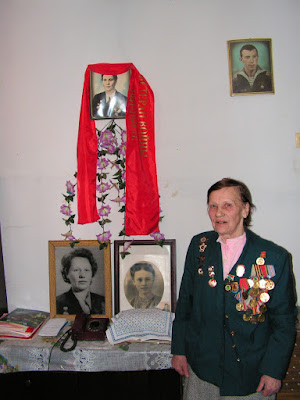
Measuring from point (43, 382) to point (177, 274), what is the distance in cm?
100

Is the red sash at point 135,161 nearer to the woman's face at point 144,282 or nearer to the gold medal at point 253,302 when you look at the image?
the woman's face at point 144,282

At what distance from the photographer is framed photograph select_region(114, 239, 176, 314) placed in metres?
2.11

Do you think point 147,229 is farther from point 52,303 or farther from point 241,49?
point 241,49

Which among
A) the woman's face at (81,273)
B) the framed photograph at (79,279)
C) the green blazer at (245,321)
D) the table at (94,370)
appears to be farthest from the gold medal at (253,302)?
the woman's face at (81,273)

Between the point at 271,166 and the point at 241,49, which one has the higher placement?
the point at 241,49

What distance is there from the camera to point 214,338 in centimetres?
133

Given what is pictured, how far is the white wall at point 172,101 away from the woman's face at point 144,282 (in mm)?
207

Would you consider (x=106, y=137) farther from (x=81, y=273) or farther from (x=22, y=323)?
(x=22, y=323)

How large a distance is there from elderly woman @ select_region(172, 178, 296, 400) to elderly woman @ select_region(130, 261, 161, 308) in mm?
647

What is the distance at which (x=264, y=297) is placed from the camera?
4.37 ft

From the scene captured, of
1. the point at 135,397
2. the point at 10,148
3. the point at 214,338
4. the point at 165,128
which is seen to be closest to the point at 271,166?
the point at 165,128

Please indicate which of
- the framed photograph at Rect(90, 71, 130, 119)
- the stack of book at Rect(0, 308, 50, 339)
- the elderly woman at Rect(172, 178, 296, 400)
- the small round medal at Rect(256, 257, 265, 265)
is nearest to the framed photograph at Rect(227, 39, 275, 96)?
the framed photograph at Rect(90, 71, 130, 119)

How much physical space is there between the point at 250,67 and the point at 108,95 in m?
0.92

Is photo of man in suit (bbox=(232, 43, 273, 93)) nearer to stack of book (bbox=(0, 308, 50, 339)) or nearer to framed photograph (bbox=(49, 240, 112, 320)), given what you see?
framed photograph (bbox=(49, 240, 112, 320))
